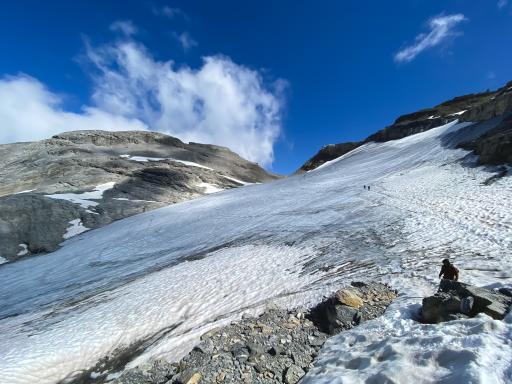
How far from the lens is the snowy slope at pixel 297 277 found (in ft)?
22.0

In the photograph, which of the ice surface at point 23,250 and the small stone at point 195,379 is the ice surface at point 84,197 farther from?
the small stone at point 195,379

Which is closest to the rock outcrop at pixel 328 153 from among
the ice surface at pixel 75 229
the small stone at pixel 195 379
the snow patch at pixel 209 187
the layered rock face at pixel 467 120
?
the layered rock face at pixel 467 120

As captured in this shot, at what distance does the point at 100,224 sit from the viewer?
143 ft

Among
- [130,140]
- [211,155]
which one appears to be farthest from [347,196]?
[130,140]

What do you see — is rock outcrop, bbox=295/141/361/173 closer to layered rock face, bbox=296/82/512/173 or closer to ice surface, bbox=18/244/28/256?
layered rock face, bbox=296/82/512/173

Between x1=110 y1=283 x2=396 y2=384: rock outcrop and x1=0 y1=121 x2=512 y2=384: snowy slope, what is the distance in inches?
22.5

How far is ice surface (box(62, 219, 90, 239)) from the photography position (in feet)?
132

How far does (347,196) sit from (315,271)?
15.9 m

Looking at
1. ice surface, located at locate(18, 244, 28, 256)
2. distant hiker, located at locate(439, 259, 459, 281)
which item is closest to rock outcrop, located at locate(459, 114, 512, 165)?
distant hiker, located at locate(439, 259, 459, 281)

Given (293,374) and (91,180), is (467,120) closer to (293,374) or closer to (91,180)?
(293,374)

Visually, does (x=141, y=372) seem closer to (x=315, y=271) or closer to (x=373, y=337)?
(x=373, y=337)

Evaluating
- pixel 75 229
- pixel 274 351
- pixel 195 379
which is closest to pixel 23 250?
pixel 75 229

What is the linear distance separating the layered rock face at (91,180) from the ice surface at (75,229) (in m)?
0.10

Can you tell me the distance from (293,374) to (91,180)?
191 ft
